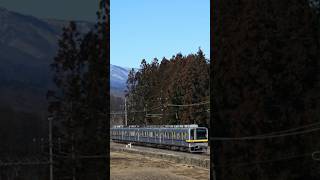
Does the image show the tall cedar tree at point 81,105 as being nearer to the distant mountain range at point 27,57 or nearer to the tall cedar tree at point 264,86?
the distant mountain range at point 27,57

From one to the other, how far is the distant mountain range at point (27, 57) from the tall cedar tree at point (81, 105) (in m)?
0.12

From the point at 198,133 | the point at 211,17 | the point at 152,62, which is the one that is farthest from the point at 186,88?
the point at 211,17

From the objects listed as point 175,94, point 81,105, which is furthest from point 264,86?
point 175,94

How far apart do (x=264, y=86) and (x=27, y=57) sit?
11.0 feet

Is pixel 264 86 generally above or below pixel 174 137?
above

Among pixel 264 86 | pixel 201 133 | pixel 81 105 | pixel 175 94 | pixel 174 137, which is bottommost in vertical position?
pixel 174 137

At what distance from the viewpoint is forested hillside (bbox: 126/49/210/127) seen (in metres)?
38.5

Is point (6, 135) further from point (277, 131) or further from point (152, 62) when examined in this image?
point (152, 62)

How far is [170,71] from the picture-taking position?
52.7 m

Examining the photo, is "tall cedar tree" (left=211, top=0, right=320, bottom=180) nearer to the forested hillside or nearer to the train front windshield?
the train front windshield

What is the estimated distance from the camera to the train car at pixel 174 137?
32.4 metres

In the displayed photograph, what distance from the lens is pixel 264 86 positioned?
22.1 ft

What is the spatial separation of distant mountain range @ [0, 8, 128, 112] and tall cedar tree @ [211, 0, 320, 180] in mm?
2204

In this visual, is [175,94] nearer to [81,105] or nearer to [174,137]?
[174,137]
